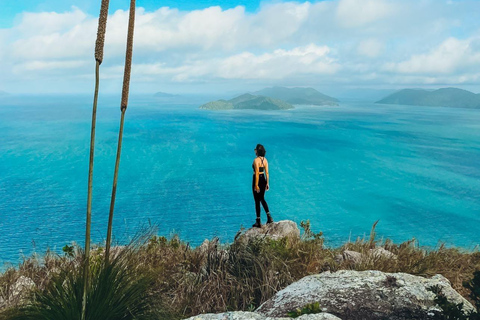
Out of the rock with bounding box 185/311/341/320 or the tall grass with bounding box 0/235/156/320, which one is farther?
the tall grass with bounding box 0/235/156/320

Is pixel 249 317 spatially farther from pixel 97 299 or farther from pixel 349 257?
pixel 349 257

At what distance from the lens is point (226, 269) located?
16.9 ft

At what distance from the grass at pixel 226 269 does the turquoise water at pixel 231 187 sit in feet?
26.1

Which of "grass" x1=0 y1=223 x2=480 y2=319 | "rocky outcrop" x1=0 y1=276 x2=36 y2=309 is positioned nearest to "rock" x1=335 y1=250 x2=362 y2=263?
"grass" x1=0 y1=223 x2=480 y2=319

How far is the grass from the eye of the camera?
4477 millimetres

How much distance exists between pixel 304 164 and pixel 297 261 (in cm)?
5307

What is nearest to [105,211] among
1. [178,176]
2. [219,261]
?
[178,176]

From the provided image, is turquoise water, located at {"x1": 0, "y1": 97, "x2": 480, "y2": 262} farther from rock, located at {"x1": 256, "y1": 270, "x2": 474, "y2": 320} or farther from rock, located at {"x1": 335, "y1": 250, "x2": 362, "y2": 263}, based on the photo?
rock, located at {"x1": 256, "y1": 270, "x2": 474, "y2": 320}

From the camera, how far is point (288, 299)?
3818 mm

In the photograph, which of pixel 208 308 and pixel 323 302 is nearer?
pixel 323 302

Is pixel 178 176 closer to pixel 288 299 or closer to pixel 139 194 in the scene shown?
pixel 139 194

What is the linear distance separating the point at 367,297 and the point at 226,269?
2039mm

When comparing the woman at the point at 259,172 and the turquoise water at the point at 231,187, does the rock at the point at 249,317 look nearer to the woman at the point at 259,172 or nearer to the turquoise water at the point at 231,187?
the woman at the point at 259,172

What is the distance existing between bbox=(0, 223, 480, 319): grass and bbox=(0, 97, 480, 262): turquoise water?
7.97 meters
